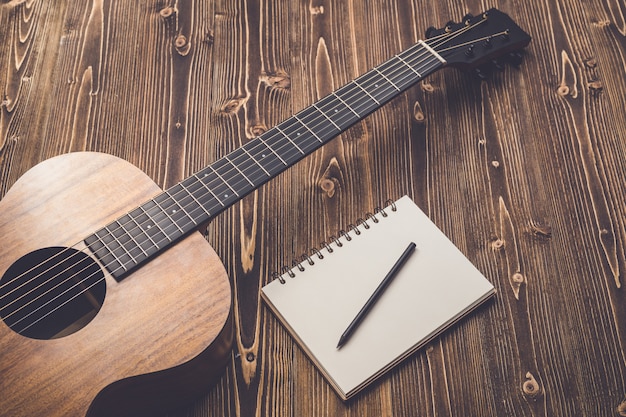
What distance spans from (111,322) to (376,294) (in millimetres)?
462

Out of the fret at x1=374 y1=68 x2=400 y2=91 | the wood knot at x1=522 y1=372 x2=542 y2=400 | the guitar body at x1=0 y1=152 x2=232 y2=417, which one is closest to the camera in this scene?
the guitar body at x1=0 y1=152 x2=232 y2=417

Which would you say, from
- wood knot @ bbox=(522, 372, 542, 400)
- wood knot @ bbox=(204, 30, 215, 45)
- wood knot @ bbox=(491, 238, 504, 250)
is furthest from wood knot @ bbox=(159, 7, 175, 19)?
wood knot @ bbox=(522, 372, 542, 400)

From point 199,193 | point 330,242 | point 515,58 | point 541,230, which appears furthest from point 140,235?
point 515,58

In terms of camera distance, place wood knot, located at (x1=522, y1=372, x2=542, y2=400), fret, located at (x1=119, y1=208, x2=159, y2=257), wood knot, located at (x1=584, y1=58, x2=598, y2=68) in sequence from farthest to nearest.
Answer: wood knot, located at (x1=584, y1=58, x2=598, y2=68)
wood knot, located at (x1=522, y1=372, x2=542, y2=400)
fret, located at (x1=119, y1=208, x2=159, y2=257)

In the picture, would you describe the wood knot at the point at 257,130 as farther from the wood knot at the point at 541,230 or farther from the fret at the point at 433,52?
the wood knot at the point at 541,230

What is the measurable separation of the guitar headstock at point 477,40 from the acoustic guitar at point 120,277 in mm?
221

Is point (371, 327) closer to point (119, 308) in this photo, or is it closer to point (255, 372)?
point (255, 372)

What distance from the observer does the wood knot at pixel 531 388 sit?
1.12 meters

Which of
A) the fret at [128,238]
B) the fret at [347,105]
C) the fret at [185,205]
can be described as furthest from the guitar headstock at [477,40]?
the fret at [128,238]

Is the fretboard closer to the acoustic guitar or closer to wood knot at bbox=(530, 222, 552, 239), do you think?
the acoustic guitar

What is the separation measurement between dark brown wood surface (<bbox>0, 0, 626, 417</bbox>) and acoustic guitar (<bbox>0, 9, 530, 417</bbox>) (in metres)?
0.18

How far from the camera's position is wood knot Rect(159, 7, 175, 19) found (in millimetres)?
1500

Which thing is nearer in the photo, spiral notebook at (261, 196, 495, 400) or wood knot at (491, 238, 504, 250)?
spiral notebook at (261, 196, 495, 400)

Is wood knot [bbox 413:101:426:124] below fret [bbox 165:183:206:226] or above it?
below
